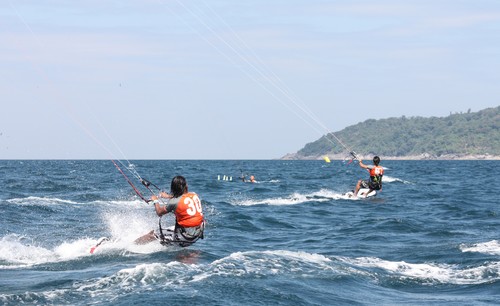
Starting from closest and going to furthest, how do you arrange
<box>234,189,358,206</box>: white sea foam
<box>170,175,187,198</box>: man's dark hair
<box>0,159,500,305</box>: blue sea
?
<box>0,159,500,305</box>: blue sea → <box>170,175,187,198</box>: man's dark hair → <box>234,189,358,206</box>: white sea foam

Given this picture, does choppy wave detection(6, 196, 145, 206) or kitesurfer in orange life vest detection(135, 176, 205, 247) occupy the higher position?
kitesurfer in orange life vest detection(135, 176, 205, 247)

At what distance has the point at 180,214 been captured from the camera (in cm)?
1565

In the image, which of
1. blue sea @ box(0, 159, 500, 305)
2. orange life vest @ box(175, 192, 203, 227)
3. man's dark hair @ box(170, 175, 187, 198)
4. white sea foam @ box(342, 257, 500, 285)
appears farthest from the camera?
orange life vest @ box(175, 192, 203, 227)

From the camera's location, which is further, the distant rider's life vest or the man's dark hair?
the distant rider's life vest

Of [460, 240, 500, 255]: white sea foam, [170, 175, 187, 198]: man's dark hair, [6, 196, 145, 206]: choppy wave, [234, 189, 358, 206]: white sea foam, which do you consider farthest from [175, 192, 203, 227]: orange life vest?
[234, 189, 358, 206]: white sea foam

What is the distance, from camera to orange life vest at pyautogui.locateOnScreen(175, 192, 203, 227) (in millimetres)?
15477

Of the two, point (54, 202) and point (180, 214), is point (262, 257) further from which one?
point (54, 202)

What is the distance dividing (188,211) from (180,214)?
0.19 meters

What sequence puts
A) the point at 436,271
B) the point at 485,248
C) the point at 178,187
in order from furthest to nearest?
the point at 485,248 < the point at 178,187 < the point at 436,271

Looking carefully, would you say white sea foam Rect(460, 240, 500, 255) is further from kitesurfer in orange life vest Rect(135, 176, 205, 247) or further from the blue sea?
kitesurfer in orange life vest Rect(135, 176, 205, 247)

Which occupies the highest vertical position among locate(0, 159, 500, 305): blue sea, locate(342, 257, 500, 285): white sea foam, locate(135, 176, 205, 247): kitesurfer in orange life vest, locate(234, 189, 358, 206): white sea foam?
locate(135, 176, 205, 247): kitesurfer in orange life vest

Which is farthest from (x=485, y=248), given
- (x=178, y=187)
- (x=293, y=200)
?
(x=293, y=200)

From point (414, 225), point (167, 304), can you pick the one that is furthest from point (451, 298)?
point (414, 225)

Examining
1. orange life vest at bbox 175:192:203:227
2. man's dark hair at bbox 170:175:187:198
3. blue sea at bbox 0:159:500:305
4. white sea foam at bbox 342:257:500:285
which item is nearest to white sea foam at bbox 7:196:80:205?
blue sea at bbox 0:159:500:305
